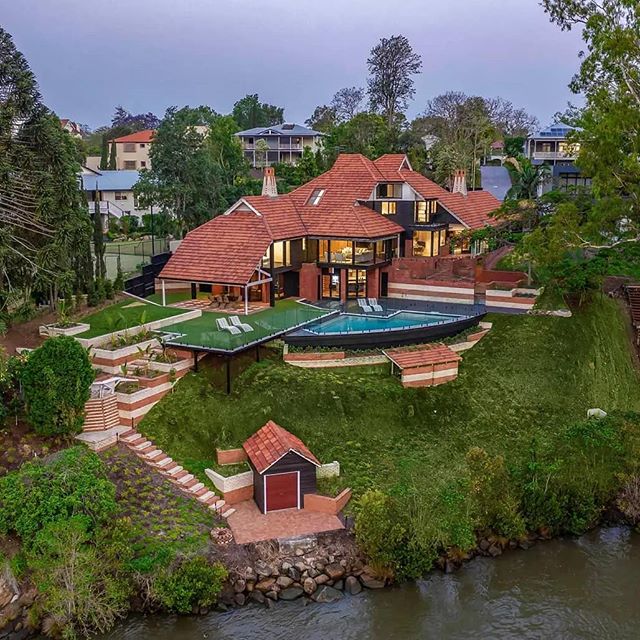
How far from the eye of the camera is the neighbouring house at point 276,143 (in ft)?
276

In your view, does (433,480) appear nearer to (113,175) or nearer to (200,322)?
(200,322)

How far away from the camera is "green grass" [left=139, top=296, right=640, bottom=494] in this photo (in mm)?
25219

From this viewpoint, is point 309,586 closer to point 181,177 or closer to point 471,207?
point 471,207

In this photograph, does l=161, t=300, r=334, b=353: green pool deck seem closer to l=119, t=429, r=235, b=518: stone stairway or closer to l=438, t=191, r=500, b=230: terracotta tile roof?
l=119, t=429, r=235, b=518: stone stairway

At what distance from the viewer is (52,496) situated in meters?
19.9

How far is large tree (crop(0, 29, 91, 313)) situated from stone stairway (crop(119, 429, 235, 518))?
27.7 ft

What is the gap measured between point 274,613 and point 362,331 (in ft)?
45.6

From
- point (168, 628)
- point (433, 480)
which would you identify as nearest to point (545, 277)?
point (433, 480)

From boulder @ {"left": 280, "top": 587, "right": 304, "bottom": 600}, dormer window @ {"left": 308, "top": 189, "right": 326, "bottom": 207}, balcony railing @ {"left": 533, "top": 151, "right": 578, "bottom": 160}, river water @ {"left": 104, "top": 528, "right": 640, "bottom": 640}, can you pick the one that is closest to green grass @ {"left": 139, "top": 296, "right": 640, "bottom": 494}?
river water @ {"left": 104, "top": 528, "right": 640, "bottom": 640}

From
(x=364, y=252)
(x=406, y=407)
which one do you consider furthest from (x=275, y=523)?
(x=364, y=252)

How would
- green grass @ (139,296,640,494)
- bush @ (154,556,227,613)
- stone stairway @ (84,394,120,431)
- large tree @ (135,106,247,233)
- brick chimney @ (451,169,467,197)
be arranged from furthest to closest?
brick chimney @ (451,169,467,197) < large tree @ (135,106,247,233) < green grass @ (139,296,640,494) < stone stairway @ (84,394,120,431) < bush @ (154,556,227,613)

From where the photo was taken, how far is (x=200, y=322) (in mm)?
31984

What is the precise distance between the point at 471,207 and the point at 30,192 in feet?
90.0

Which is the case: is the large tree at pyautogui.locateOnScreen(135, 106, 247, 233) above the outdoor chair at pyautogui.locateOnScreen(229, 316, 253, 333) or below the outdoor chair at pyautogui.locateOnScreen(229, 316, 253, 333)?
above
